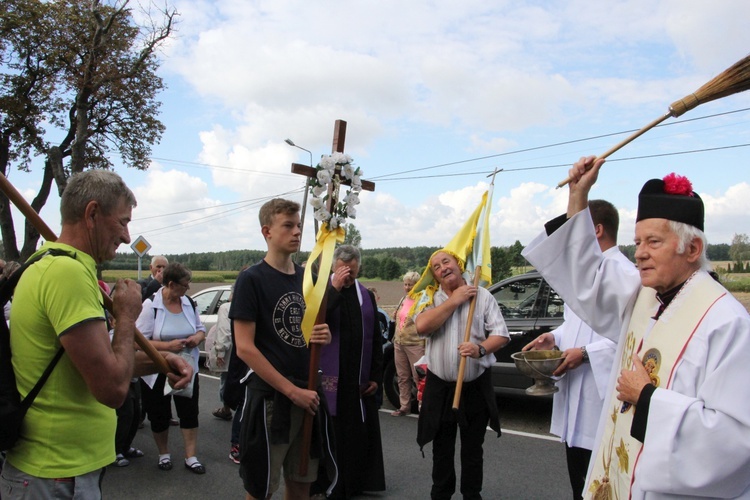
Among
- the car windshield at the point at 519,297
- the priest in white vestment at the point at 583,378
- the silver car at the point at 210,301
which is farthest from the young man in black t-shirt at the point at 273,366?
the silver car at the point at 210,301

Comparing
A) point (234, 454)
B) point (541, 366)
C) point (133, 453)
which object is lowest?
point (133, 453)

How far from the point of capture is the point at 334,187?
3.59 meters

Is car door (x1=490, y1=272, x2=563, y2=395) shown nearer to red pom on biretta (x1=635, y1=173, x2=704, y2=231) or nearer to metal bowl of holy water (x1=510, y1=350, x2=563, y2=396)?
metal bowl of holy water (x1=510, y1=350, x2=563, y2=396)

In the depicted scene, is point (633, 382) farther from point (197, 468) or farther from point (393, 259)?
point (393, 259)

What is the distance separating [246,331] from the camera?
10.6 feet

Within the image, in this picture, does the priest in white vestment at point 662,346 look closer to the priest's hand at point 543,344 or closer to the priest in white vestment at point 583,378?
the priest in white vestment at point 583,378

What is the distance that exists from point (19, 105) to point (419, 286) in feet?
65.4

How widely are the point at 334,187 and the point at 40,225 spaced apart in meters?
1.74

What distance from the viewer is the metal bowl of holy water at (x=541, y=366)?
11.0 feet

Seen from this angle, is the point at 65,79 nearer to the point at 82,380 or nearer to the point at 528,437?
the point at 528,437

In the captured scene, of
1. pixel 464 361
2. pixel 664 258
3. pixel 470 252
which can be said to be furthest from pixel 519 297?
pixel 664 258

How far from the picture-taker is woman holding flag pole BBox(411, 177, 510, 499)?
4094mm

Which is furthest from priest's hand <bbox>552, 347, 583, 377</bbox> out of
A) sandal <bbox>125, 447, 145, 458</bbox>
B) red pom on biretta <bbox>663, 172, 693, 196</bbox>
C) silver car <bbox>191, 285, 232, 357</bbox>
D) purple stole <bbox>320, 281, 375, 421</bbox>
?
silver car <bbox>191, 285, 232, 357</bbox>

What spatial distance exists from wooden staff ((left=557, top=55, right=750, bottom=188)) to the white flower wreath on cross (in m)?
1.71
